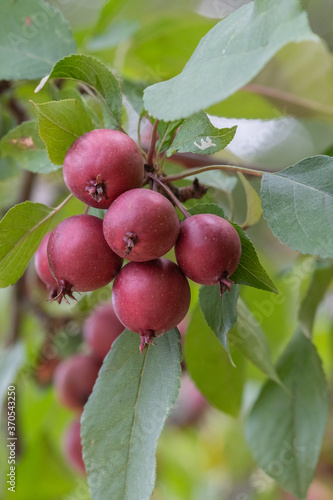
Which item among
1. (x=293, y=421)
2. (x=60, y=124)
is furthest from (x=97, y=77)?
(x=293, y=421)

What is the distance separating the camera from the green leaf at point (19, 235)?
585mm

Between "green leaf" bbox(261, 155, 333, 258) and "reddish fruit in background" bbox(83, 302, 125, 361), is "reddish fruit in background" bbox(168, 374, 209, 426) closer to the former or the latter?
"reddish fruit in background" bbox(83, 302, 125, 361)

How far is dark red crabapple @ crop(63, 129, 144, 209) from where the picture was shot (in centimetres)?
52

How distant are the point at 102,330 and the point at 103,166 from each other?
615 millimetres

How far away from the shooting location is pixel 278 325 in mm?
1186

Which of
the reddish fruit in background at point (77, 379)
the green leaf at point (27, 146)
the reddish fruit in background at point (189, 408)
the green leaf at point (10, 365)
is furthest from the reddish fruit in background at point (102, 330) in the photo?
the reddish fruit in background at point (189, 408)

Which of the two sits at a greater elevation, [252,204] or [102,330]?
[252,204]

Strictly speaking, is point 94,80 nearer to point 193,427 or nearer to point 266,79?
point 266,79

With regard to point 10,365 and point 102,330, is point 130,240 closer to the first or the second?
point 102,330

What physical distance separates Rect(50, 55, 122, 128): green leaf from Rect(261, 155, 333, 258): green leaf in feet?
0.62

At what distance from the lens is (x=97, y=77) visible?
601mm

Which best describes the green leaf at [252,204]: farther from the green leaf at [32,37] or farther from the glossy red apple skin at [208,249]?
the green leaf at [32,37]

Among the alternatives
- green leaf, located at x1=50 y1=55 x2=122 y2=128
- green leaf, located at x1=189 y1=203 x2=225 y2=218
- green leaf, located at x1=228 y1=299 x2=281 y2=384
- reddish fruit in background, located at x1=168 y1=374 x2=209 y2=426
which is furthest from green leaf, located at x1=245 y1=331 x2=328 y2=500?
reddish fruit in background, located at x1=168 y1=374 x2=209 y2=426

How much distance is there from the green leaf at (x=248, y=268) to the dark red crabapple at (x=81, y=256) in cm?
13
